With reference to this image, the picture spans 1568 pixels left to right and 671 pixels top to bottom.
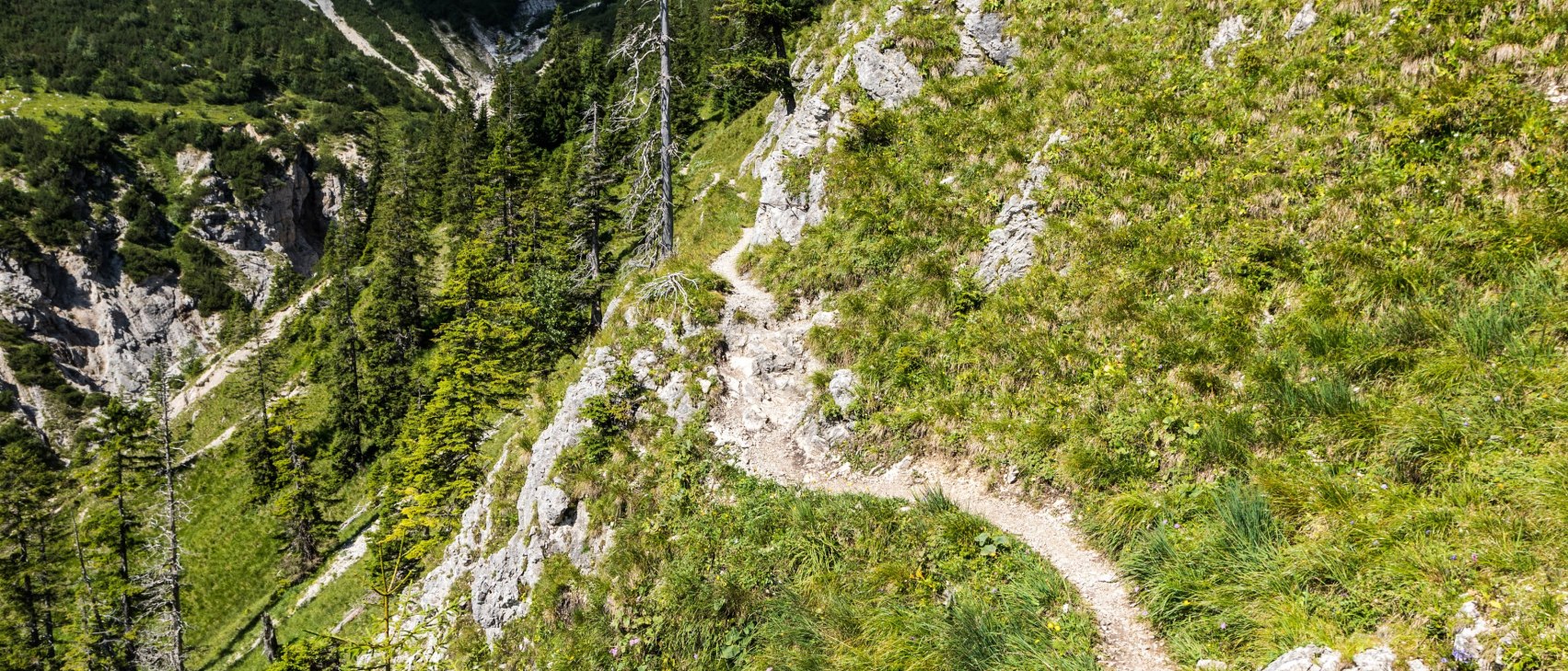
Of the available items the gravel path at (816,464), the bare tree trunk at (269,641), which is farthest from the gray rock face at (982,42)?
the bare tree trunk at (269,641)

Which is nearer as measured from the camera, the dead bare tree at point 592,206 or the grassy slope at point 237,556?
the dead bare tree at point 592,206

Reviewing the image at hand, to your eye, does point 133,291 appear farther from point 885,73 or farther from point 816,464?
point 816,464

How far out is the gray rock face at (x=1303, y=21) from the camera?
1070cm

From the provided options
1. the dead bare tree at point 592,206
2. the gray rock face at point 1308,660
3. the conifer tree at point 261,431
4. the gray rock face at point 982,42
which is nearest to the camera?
the gray rock face at point 1308,660

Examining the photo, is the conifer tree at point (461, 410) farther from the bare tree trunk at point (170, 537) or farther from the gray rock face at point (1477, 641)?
the gray rock face at point (1477, 641)

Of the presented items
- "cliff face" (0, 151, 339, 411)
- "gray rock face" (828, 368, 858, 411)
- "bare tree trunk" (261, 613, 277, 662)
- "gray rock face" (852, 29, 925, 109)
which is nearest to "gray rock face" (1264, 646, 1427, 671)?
"gray rock face" (828, 368, 858, 411)

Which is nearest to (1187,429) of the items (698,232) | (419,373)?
(698,232)

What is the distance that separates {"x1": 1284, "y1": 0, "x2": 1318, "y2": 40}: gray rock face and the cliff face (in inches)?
3041

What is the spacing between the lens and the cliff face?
6300 centimetres

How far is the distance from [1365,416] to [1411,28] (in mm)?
7532

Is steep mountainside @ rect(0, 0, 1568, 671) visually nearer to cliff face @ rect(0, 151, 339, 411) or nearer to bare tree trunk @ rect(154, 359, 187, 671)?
bare tree trunk @ rect(154, 359, 187, 671)

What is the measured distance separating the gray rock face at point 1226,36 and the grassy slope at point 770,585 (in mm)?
10753

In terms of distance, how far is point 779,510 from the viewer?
29.3 ft

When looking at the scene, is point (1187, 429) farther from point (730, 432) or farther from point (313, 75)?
point (313, 75)
